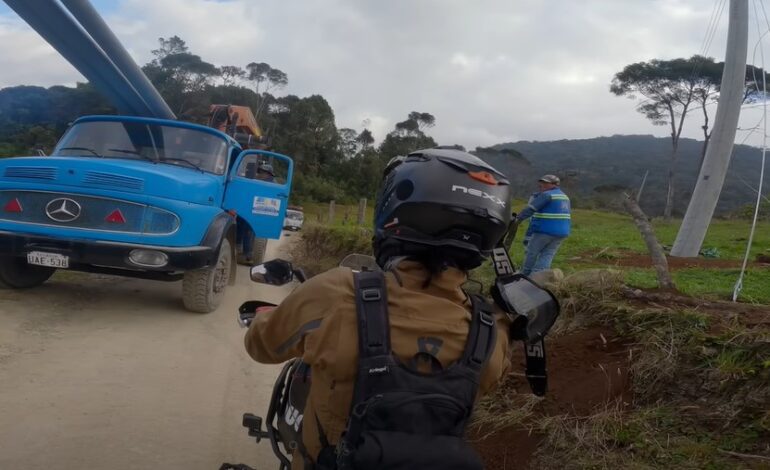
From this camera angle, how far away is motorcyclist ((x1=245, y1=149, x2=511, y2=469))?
1.72 metres

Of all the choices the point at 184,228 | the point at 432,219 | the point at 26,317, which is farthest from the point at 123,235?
the point at 432,219

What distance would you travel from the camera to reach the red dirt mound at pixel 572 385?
3.16m

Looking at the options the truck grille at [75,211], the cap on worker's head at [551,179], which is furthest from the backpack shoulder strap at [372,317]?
the cap on worker's head at [551,179]

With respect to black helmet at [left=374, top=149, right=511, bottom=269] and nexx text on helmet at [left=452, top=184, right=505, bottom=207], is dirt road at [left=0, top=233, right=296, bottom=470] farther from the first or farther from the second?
→ nexx text on helmet at [left=452, top=184, right=505, bottom=207]

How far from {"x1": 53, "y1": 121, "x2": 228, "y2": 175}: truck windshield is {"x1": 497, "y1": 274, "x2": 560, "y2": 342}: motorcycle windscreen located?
5.23 m

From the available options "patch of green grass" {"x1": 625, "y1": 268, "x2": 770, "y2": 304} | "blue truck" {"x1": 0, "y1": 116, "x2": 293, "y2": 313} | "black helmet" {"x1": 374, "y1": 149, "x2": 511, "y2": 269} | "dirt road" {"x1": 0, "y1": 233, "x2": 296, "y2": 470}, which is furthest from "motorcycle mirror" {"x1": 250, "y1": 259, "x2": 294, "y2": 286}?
"patch of green grass" {"x1": 625, "y1": 268, "x2": 770, "y2": 304}

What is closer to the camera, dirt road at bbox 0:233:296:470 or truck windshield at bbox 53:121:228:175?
dirt road at bbox 0:233:296:470

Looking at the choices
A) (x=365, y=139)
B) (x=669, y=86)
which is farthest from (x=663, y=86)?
(x=365, y=139)

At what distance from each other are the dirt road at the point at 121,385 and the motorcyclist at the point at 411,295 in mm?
1481

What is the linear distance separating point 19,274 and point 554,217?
5859mm

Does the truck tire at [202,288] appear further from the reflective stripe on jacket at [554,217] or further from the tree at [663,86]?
the tree at [663,86]

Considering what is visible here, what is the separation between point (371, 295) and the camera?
172 cm

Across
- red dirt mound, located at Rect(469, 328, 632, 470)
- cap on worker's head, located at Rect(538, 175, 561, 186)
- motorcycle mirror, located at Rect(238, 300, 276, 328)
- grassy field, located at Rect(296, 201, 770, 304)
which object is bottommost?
red dirt mound, located at Rect(469, 328, 632, 470)

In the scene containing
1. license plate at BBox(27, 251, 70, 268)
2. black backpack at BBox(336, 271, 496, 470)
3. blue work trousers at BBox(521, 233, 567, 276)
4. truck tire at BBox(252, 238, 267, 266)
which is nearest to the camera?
black backpack at BBox(336, 271, 496, 470)
